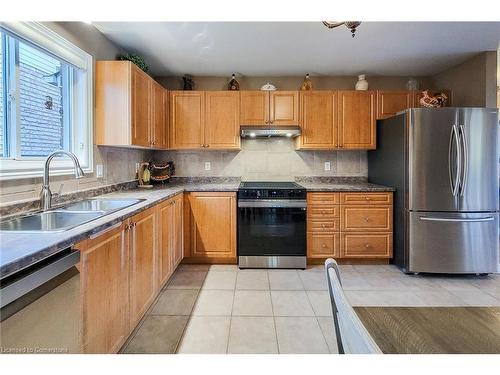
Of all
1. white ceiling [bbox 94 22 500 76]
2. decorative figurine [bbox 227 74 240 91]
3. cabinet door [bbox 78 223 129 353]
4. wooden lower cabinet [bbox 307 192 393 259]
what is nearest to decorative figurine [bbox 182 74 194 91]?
white ceiling [bbox 94 22 500 76]

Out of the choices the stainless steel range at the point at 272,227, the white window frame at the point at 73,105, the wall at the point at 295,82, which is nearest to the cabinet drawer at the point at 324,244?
the stainless steel range at the point at 272,227

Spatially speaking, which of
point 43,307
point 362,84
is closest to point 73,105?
point 43,307

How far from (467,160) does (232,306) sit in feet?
8.73

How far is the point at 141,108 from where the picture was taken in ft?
9.30

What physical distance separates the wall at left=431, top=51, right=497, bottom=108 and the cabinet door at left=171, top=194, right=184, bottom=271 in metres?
3.48

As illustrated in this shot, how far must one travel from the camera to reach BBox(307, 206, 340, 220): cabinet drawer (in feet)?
11.0

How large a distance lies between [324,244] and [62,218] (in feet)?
8.58

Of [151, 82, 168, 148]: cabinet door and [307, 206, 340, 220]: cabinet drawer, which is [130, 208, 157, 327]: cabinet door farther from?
[307, 206, 340, 220]: cabinet drawer

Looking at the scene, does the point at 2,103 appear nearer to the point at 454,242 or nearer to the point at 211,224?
the point at 211,224

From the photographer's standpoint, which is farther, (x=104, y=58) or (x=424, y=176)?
(x=424, y=176)

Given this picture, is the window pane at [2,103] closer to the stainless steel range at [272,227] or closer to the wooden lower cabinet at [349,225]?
the stainless steel range at [272,227]
